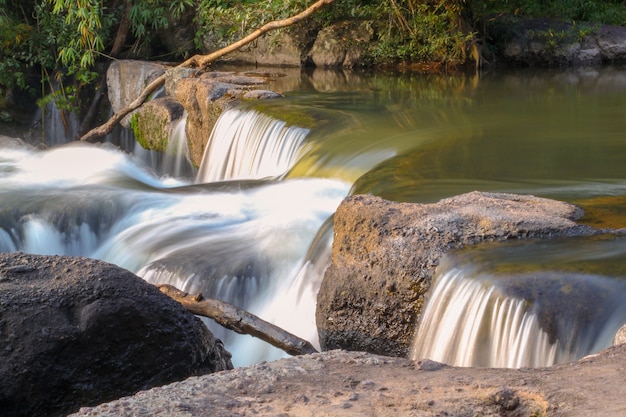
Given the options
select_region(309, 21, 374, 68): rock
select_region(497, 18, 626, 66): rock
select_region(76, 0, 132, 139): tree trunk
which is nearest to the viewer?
select_region(76, 0, 132, 139): tree trunk

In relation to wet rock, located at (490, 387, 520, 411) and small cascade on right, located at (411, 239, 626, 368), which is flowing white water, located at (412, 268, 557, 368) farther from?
wet rock, located at (490, 387, 520, 411)

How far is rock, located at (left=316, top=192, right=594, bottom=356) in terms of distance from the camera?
14.3 ft

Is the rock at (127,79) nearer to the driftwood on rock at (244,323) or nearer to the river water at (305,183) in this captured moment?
the river water at (305,183)

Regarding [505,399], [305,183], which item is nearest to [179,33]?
[305,183]

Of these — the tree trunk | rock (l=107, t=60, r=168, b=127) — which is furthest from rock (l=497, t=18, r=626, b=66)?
the tree trunk

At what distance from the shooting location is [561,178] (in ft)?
21.3

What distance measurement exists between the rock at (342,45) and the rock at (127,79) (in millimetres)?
2838

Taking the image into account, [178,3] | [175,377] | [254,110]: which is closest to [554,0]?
[178,3]

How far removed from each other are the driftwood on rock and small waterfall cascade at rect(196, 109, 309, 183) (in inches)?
137

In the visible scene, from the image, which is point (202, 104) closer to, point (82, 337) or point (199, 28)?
point (199, 28)

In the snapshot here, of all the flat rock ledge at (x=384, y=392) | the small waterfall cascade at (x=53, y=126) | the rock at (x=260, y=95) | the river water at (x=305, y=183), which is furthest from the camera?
the small waterfall cascade at (x=53, y=126)

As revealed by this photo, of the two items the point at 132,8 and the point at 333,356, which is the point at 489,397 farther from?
the point at 132,8

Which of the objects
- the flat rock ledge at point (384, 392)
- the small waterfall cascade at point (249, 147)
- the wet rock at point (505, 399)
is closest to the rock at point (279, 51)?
the small waterfall cascade at point (249, 147)

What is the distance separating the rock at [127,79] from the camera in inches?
495
